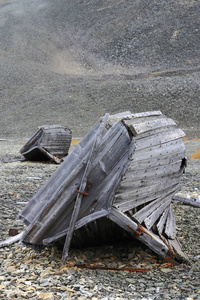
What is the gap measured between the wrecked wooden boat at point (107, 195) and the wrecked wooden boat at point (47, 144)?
11.3m

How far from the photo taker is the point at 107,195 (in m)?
6.00

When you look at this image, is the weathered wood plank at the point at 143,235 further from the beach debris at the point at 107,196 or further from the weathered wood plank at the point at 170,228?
the weathered wood plank at the point at 170,228

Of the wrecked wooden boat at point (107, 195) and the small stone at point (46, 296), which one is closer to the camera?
the small stone at point (46, 296)

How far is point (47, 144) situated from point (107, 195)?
12.2m

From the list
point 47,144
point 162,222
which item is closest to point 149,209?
point 162,222

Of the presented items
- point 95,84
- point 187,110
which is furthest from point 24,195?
point 95,84

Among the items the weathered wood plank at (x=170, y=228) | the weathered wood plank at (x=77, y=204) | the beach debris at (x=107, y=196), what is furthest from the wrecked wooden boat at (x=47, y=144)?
the weathered wood plank at (x=77, y=204)

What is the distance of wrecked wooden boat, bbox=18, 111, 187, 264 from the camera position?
600cm

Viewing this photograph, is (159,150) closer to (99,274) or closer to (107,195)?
(107,195)

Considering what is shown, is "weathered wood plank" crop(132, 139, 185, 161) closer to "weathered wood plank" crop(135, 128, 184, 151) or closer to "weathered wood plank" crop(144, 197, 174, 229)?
"weathered wood plank" crop(135, 128, 184, 151)

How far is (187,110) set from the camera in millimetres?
39250

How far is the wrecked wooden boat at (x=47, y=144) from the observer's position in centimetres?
1777

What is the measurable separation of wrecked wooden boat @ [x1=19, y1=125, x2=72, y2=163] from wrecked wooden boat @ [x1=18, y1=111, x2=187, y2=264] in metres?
11.3

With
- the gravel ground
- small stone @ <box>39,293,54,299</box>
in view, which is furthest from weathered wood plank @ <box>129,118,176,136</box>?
small stone @ <box>39,293,54,299</box>
